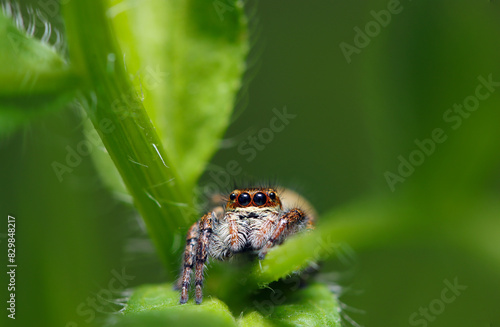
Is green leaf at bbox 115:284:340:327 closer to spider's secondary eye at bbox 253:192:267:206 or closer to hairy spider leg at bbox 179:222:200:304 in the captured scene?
hairy spider leg at bbox 179:222:200:304

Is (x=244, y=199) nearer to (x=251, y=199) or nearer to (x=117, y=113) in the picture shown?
(x=251, y=199)

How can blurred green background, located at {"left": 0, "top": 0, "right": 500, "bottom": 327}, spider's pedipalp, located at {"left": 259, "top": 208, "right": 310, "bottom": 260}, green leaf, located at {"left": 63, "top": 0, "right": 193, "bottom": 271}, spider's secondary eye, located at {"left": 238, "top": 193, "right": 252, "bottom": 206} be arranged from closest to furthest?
green leaf, located at {"left": 63, "top": 0, "right": 193, "bottom": 271} < spider's pedipalp, located at {"left": 259, "top": 208, "right": 310, "bottom": 260} < spider's secondary eye, located at {"left": 238, "top": 193, "right": 252, "bottom": 206} < blurred green background, located at {"left": 0, "top": 0, "right": 500, "bottom": 327}

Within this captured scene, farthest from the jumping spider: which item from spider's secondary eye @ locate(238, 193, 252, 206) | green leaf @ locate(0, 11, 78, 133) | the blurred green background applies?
green leaf @ locate(0, 11, 78, 133)

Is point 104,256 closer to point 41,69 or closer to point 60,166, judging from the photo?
→ point 60,166

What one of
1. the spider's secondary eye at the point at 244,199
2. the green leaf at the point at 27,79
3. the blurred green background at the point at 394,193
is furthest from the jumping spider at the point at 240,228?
the green leaf at the point at 27,79

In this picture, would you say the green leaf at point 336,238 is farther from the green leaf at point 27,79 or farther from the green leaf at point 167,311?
the green leaf at point 27,79

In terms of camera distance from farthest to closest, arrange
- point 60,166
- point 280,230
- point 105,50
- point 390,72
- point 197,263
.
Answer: point 60,166
point 390,72
point 280,230
point 197,263
point 105,50

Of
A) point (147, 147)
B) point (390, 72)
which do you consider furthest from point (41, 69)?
point (390, 72)
